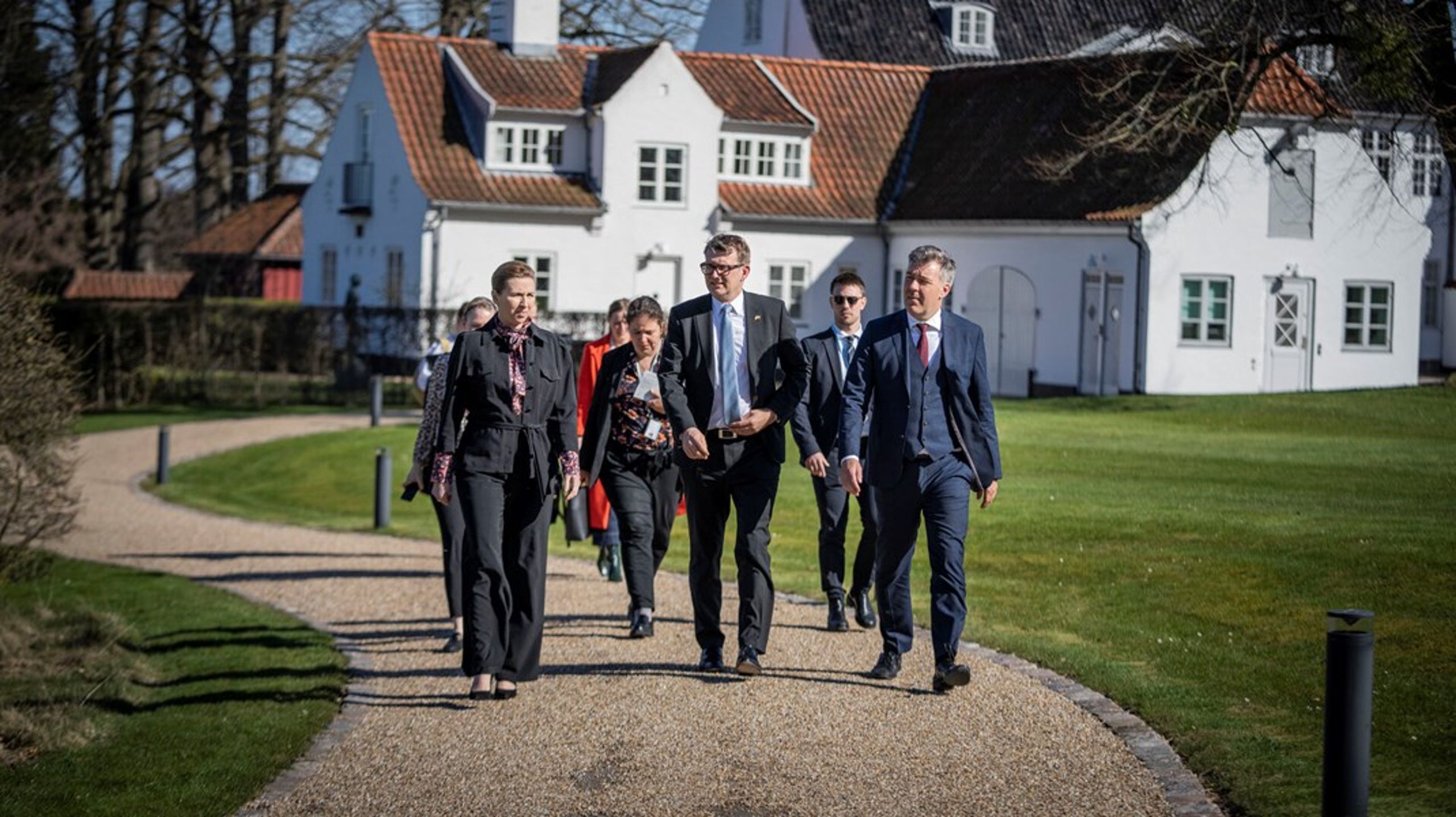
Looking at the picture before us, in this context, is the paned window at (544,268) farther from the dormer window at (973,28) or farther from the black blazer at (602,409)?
the black blazer at (602,409)

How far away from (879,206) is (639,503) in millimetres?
32102

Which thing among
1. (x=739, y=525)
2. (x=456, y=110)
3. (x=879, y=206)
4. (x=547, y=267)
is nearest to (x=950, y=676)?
(x=739, y=525)

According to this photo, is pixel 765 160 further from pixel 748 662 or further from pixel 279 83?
pixel 748 662

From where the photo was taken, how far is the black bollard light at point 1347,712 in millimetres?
6910

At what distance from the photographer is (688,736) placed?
30.3 feet

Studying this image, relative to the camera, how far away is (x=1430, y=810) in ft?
25.6

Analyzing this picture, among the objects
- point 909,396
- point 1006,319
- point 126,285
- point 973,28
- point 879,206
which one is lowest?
point 909,396

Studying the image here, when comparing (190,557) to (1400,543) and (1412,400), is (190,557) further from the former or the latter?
(1412,400)

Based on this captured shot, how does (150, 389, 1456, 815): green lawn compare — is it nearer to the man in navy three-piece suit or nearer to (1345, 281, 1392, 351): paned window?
the man in navy three-piece suit

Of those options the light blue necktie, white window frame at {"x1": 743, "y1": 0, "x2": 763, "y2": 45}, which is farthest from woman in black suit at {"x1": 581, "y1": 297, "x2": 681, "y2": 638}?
white window frame at {"x1": 743, "y1": 0, "x2": 763, "y2": 45}

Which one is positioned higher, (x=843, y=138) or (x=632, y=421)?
(x=843, y=138)

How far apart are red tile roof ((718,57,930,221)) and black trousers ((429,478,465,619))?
30.7 m

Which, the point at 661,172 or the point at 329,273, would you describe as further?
the point at 329,273

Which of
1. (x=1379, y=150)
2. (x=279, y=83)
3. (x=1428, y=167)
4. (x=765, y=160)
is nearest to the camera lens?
(x=1428, y=167)
